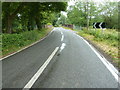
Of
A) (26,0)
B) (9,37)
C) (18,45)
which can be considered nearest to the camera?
(9,37)

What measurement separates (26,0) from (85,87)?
1223 centimetres

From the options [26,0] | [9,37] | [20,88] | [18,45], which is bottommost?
[20,88]

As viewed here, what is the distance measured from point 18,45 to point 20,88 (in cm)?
688

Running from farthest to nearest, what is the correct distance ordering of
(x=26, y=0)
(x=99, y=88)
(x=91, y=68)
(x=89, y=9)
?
(x=89, y=9)
(x=26, y=0)
(x=91, y=68)
(x=99, y=88)

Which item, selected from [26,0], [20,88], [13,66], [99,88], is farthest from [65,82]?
[26,0]

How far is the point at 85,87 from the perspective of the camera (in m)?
3.58

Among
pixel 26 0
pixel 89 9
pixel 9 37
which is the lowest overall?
pixel 9 37

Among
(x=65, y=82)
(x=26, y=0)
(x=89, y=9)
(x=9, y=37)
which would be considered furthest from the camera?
(x=89, y=9)

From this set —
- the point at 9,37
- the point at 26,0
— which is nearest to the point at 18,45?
the point at 9,37

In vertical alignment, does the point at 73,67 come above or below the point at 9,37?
below

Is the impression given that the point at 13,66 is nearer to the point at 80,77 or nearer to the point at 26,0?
the point at 80,77

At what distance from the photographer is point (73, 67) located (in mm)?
5258

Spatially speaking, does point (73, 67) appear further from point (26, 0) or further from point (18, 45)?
point (26, 0)

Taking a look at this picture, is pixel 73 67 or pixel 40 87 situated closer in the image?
pixel 40 87
